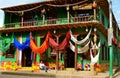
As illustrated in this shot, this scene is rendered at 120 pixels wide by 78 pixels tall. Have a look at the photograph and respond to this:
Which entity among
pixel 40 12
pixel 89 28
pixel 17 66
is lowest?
pixel 17 66

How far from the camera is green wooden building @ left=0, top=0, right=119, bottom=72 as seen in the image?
83.8ft

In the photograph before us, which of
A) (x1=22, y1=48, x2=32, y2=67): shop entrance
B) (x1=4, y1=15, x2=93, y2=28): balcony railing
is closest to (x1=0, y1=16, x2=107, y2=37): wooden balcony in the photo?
(x1=4, y1=15, x2=93, y2=28): balcony railing

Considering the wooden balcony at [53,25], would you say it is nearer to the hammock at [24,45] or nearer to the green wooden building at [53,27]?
the green wooden building at [53,27]

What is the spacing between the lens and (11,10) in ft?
101

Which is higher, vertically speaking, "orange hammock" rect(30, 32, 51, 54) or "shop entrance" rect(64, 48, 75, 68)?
"orange hammock" rect(30, 32, 51, 54)

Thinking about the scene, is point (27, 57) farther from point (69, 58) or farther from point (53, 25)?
point (53, 25)

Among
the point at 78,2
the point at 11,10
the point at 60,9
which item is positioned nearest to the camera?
the point at 78,2

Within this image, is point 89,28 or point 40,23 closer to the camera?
point 89,28

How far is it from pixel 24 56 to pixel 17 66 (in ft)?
5.70

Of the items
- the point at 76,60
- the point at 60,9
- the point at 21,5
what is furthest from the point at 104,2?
the point at 21,5

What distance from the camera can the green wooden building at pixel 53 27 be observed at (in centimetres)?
2554

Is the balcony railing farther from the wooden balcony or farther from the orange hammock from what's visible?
the orange hammock

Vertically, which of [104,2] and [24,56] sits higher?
[104,2]

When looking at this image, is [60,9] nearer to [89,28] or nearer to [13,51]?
[89,28]
